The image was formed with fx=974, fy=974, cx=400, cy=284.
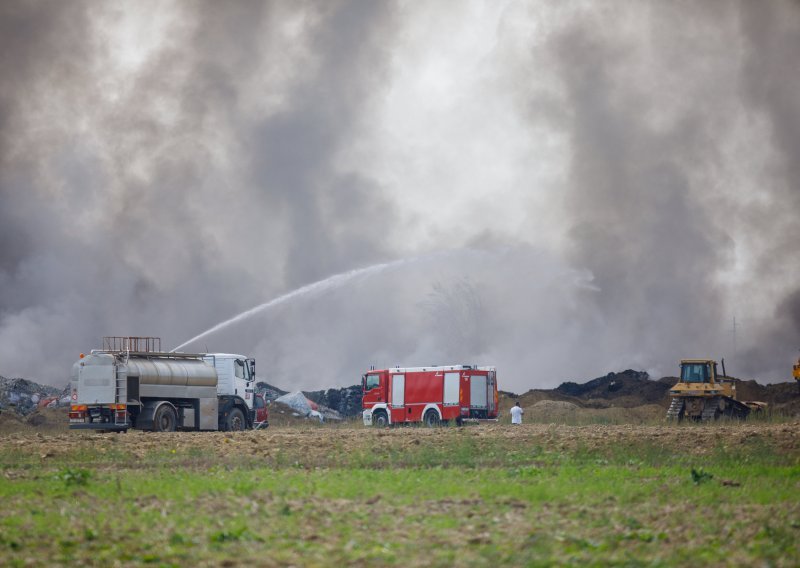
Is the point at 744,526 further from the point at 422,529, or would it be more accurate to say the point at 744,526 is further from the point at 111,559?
the point at 111,559

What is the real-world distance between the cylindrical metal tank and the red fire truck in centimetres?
1052

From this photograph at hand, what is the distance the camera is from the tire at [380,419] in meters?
51.7

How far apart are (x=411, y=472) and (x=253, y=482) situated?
4.07 meters

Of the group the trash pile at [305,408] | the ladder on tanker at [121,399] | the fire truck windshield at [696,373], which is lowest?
the trash pile at [305,408]

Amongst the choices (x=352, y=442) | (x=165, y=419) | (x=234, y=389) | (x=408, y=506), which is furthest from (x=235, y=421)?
(x=408, y=506)

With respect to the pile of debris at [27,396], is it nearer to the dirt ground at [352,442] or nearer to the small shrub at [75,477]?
the dirt ground at [352,442]

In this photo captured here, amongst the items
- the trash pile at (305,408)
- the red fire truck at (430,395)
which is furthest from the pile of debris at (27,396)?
the red fire truck at (430,395)

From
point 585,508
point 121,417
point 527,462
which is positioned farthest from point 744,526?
point 121,417

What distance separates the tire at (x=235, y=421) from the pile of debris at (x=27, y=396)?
1966cm

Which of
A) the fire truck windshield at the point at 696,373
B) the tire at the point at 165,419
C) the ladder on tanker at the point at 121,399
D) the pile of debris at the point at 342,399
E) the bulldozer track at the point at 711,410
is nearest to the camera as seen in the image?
the ladder on tanker at the point at 121,399

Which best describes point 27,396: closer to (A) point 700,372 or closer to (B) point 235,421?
(B) point 235,421

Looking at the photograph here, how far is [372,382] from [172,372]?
13.1 meters

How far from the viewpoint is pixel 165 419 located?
138 feet

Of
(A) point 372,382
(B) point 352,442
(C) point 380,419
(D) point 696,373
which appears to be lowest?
(C) point 380,419
